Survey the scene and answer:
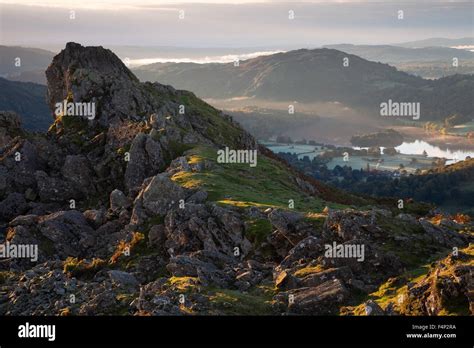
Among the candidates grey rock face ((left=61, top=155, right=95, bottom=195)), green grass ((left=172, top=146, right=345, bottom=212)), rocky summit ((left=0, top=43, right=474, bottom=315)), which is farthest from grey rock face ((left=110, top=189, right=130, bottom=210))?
grey rock face ((left=61, top=155, right=95, bottom=195))

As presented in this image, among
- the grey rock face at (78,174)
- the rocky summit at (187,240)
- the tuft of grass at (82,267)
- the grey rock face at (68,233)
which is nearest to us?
the rocky summit at (187,240)

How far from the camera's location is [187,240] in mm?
47406

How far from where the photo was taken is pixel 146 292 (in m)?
35.7

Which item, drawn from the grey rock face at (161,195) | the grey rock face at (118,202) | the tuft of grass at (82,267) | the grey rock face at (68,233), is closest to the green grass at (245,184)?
the grey rock face at (161,195)

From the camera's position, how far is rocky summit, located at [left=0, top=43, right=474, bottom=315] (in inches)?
1330

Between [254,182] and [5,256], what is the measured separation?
32.0m

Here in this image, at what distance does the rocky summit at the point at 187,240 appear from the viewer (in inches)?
1330

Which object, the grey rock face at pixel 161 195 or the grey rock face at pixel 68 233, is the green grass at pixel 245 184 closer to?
the grey rock face at pixel 161 195

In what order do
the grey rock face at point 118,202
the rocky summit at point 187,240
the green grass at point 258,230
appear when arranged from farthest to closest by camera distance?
the grey rock face at point 118,202 < the green grass at point 258,230 < the rocky summit at point 187,240

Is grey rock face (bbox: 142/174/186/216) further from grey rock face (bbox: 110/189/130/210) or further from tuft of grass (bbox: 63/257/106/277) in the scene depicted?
tuft of grass (bbox: 63/257/106/277)

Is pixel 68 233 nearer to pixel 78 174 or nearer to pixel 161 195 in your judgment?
pixel 161 195

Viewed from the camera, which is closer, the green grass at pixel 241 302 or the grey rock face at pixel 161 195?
the green grass at pixel 241 302
